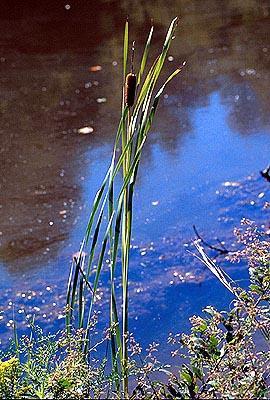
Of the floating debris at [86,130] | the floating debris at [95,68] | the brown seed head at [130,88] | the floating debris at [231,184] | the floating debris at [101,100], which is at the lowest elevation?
the brown seed head at [130,88]

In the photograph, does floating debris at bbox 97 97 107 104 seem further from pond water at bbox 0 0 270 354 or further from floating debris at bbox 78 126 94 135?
floating debris at bbox 78 126 94 135

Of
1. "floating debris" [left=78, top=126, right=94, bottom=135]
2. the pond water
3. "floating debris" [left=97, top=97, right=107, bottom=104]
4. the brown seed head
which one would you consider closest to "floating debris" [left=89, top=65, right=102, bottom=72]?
the pond water

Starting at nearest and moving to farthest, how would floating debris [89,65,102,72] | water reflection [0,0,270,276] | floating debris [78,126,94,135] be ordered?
water reflection [0,0,270,276] → floating debris [78,126,94,135] → floating debris [89,65,102,72]

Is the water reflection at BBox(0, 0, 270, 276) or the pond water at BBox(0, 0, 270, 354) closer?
the pond water at BBox(0, 0, 270, 354)

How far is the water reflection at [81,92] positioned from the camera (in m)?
3.34

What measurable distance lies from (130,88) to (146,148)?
250 cm

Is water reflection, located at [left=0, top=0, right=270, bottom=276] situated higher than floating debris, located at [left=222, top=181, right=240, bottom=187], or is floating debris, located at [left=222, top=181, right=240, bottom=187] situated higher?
water reflection, located at [left=0, top=0, right=270, bottom=276]

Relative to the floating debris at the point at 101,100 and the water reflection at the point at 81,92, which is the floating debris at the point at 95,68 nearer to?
the water reflection at the point at 81,92

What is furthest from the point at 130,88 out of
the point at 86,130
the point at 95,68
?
the point at 95,68

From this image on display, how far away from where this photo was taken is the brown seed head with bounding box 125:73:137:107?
1.26m

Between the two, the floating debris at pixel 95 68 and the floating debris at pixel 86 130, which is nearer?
the floating debris at pixel 86 130

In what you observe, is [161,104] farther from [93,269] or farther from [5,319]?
[5,319]

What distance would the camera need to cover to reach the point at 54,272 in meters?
2.87

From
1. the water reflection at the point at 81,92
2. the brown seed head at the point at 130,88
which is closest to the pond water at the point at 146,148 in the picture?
the water reflection at the point at 81,92
